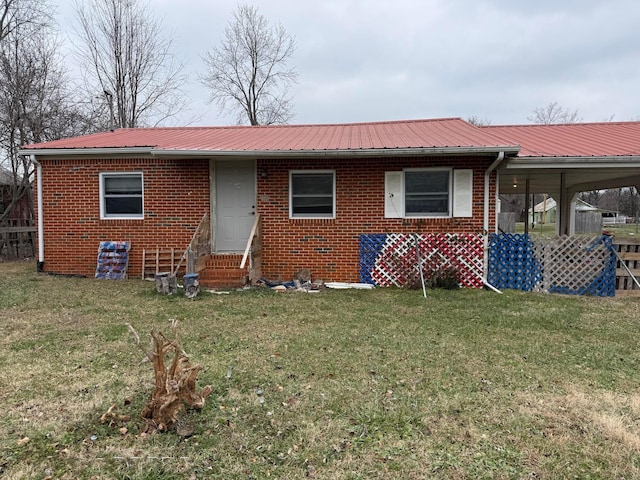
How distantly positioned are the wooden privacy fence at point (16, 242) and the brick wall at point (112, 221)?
4.60 metres

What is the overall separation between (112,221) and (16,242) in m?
6.19

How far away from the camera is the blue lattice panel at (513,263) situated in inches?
312

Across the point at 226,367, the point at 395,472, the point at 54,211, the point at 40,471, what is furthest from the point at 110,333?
the point at 54,211

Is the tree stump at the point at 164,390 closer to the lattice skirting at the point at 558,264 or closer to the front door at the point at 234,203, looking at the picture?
the front door at the point at 234,203

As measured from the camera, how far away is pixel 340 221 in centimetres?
855

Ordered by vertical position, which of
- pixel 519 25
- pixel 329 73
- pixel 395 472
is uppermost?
pixel 329 73

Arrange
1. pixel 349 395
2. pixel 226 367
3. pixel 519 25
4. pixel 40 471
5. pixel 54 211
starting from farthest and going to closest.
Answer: pixel 519 25, pixel 54 211, pixel 226 367, pixel 349 395, pixel 40 471

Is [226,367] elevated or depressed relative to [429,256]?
depressed

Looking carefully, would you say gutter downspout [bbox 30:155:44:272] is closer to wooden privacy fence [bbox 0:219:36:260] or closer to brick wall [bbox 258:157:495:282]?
wooden privacy fence [bbox 0:219:36:260]

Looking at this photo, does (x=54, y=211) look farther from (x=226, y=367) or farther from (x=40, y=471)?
(x=40, y=471)

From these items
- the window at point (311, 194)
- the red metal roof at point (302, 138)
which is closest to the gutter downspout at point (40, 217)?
the red metal roof at point (302, 138)

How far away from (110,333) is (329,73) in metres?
22.5

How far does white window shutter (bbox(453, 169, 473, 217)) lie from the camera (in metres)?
8.21

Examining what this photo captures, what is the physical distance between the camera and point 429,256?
26.9ft
